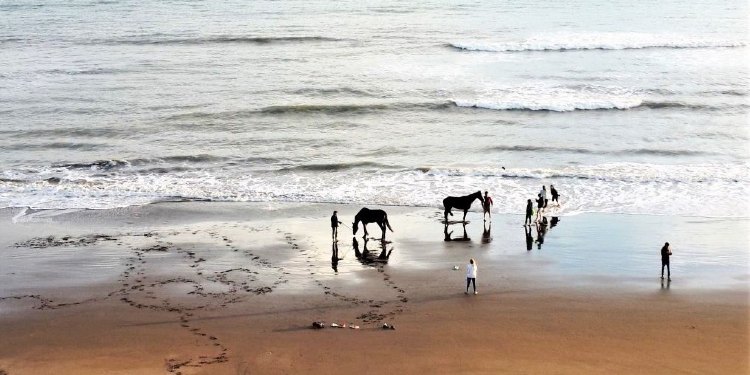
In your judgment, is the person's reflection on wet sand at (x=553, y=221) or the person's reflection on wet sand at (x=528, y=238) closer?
the person's reflection on wet sand at (x=528, y=238)

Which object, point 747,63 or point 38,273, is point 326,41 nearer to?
point 747,63

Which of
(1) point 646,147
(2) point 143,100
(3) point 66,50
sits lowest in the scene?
(1) point 646,147

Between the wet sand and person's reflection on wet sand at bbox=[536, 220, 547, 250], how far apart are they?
0.47 ft

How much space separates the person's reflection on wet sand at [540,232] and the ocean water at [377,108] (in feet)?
4.99

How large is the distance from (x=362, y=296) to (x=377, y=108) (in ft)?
69.3

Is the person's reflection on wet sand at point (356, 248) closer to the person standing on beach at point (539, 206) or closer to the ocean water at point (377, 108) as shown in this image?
the ocean water at point (377, 108)

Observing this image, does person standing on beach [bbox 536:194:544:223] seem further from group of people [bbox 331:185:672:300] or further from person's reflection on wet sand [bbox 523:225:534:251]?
person's reflection on wet sand [bbox 523:225:534:251]

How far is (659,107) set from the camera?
3828cm

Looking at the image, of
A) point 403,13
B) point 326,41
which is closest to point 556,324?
point 326,41

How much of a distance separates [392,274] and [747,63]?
34538mm

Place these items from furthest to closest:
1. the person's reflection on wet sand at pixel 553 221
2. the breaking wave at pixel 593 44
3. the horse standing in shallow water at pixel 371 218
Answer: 1. the breaking wave at pixel 593 44
2. the person's reflection on wet sand at pixel 553 221
3. the horse standing in shallow water at pixel 371 218

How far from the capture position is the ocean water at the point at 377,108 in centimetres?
2742

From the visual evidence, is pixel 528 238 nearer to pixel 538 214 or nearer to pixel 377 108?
pixel 538 214

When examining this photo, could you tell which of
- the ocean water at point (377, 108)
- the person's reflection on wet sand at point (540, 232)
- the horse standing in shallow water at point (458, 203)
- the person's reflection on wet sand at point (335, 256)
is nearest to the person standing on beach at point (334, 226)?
the person's reflection on wet sand at point (335, 256)
